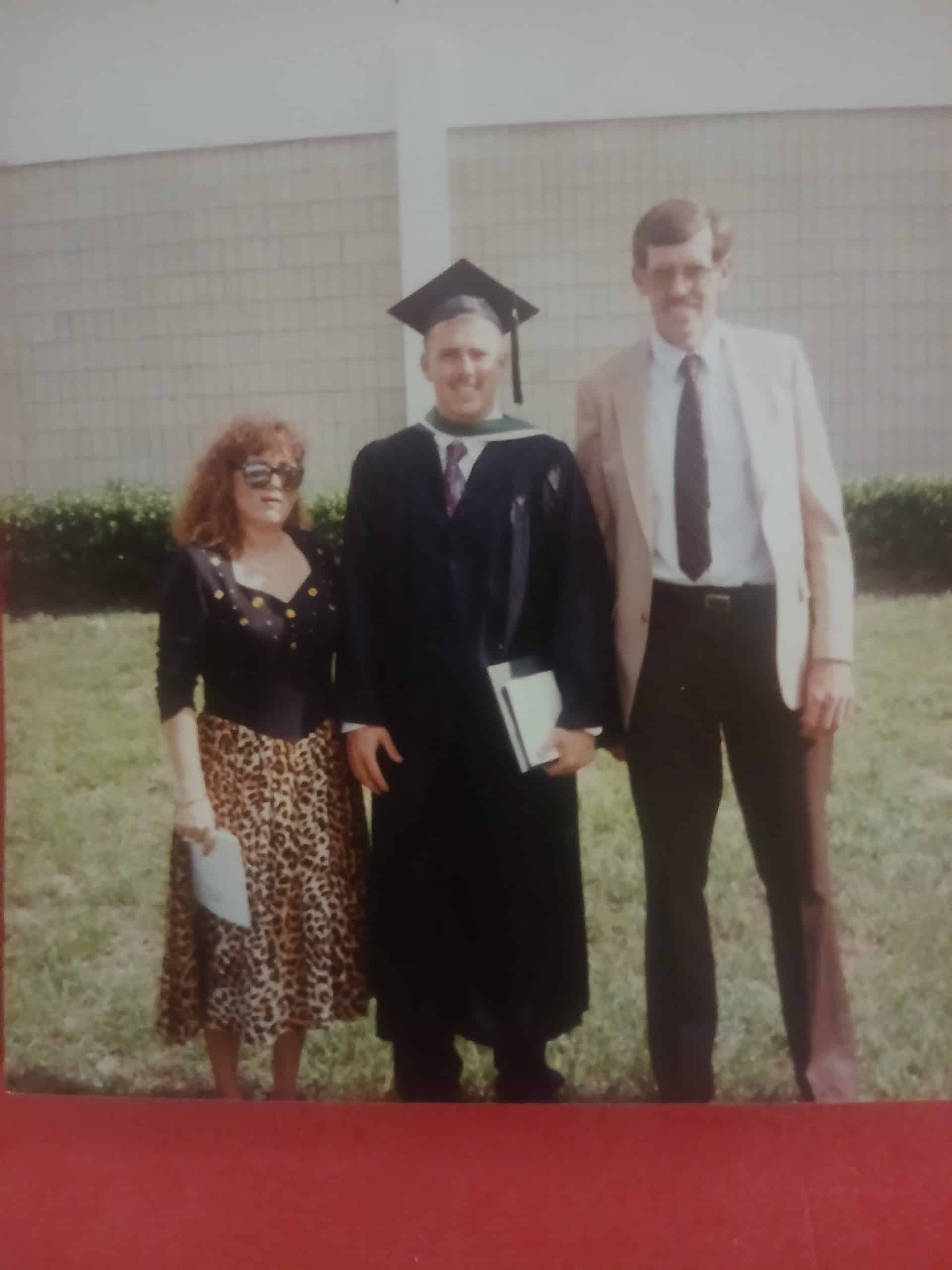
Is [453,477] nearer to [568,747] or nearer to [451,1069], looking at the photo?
[568,747]

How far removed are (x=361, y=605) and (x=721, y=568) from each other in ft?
2.49

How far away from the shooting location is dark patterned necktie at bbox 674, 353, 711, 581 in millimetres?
2295

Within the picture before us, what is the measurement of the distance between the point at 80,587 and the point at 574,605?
1167 mm

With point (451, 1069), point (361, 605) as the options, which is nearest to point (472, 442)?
point (361, 605)

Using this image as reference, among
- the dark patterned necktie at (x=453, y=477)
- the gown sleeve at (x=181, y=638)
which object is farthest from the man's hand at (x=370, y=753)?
the dark patterned necktie at (x=453, y=477)

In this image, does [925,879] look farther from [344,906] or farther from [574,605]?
[344,906]

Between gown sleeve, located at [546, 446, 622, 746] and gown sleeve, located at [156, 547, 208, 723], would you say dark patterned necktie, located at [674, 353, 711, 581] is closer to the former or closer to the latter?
gown sleeve, located at [546, 446, 622, 746]

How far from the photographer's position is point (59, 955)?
2.61m

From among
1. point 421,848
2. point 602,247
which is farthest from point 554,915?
point 602,247

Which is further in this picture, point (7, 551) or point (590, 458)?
Result: point (7, 551)

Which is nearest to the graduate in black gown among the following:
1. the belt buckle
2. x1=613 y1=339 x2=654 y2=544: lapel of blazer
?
x1=613 y1=339 x2=654 y2=544: lapel of blazer

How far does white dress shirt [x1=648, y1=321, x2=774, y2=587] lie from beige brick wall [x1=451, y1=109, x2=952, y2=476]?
0.43 ft

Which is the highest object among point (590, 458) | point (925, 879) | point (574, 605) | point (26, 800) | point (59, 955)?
point (590, 458)

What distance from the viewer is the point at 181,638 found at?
237 cm
